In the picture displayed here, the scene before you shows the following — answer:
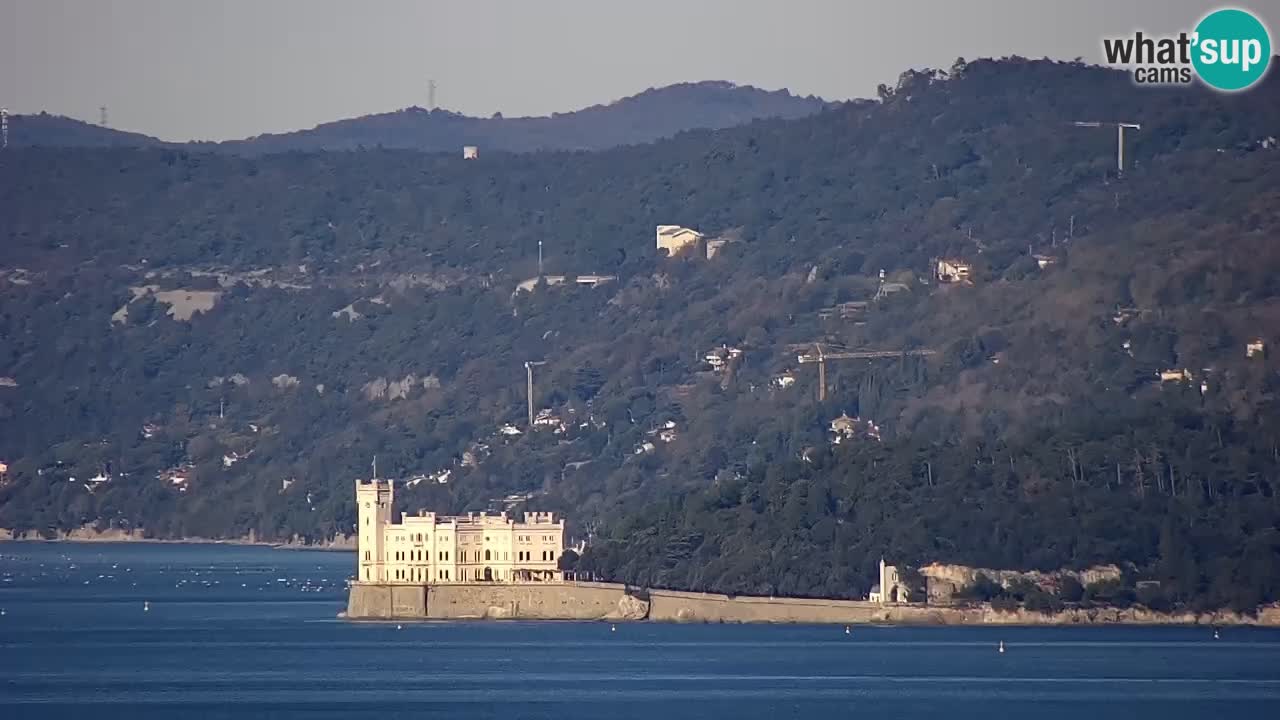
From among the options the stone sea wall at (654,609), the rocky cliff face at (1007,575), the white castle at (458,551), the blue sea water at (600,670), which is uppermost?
the white castle at (458,551)

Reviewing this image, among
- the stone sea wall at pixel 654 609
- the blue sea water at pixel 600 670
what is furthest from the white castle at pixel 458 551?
the blue sea water at pixel 600 670

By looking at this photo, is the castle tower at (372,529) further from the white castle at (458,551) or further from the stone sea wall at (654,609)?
the stone sea wall at (654,609)

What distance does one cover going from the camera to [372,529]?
431 ft

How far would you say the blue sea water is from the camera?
320 feet

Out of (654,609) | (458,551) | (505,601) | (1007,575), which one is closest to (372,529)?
(458,551)

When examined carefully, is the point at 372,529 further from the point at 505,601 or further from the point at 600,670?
the point at 600,670

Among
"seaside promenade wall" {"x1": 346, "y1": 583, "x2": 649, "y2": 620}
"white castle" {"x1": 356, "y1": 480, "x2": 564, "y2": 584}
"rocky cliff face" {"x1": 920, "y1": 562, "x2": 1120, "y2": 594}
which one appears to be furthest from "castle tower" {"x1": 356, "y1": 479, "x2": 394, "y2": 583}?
"rocky cliff face" {"x1": 920, "y1": 562, "x2": 1120, "y2": 594}

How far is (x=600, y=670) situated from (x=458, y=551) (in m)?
20.4

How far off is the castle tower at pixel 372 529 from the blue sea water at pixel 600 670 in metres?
2.24

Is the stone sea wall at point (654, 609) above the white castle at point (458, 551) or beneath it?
beneath

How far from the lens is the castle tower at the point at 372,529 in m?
132

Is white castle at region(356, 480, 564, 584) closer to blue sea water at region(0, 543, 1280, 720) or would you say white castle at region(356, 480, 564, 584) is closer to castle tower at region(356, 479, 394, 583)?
castle tower at region(356, 479, 394, 583)

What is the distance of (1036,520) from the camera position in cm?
12925

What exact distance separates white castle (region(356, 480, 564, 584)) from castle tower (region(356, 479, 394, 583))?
0.04 metres
